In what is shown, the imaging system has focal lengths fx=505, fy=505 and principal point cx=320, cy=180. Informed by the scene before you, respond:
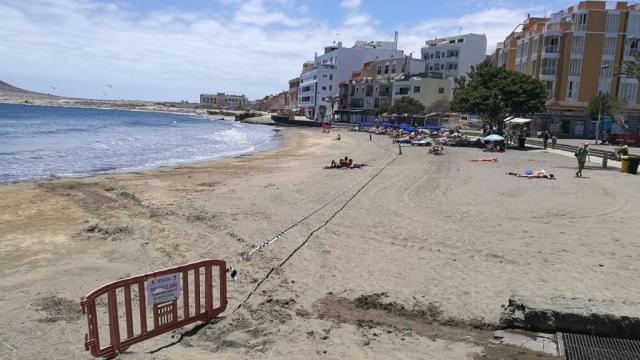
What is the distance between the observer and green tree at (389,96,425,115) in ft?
263

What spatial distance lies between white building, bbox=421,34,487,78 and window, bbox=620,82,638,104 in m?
34.5

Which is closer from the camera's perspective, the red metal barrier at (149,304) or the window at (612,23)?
the red metal barrier at (149,304)

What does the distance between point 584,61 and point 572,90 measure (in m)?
3.54

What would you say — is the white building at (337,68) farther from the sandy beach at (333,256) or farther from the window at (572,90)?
the sandy beach at (333,256)

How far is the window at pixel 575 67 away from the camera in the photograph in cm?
5847

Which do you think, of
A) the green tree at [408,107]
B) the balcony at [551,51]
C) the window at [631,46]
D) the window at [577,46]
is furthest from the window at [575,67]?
the green tree at [408,107]

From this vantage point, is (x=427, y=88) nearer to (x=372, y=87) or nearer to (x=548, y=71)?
(x=372, y=87)

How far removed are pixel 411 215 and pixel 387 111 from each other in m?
74.9

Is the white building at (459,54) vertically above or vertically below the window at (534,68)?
above

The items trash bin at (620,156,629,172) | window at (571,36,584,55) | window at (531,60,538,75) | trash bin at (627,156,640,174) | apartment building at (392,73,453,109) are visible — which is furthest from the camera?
apartment building at (392,73,453,109)

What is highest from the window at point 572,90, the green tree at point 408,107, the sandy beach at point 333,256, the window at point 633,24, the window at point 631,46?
the window at point 633,24

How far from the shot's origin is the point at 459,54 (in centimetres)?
9369

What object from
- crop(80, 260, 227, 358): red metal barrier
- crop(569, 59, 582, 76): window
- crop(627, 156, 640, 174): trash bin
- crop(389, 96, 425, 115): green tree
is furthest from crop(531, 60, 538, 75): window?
crop(80, 260, 227, 358): red metal barrier

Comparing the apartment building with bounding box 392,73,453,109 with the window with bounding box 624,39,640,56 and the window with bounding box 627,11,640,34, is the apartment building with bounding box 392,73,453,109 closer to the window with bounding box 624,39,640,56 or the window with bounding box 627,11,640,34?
the window with bounding box 624,39,640,56
